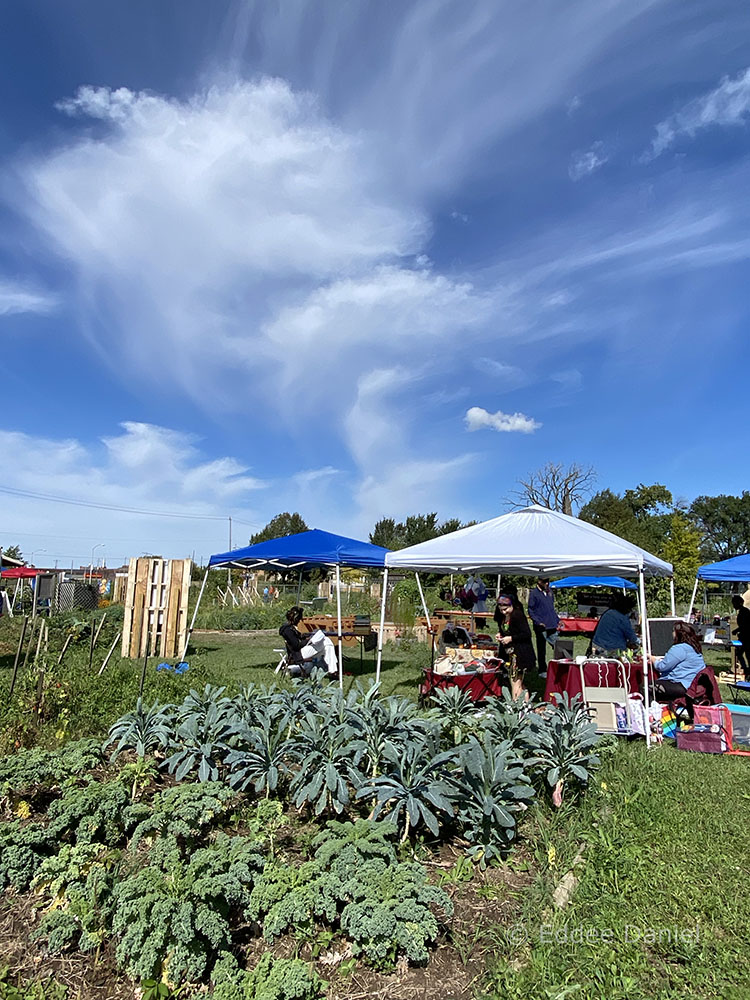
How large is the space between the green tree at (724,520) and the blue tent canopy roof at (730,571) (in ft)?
205

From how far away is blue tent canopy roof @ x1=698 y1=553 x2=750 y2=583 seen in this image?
10.9 m

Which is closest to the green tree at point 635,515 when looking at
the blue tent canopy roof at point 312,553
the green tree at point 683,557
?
the green tree at point 683,557

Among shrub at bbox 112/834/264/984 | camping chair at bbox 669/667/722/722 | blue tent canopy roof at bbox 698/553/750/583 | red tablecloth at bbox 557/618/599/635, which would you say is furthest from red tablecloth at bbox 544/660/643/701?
red tablecloth at bbox 557/618/599/635

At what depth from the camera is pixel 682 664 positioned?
6766mm

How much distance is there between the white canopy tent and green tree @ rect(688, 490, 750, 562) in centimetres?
6789

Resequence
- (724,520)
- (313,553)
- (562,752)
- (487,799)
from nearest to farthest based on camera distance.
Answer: (487,799) → (562,752) → (313,553) → (724,520)

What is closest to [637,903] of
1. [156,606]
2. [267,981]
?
[267,981]

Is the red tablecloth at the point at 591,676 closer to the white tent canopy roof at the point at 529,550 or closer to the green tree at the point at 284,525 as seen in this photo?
the white tent canopy roof at the point at 529,550

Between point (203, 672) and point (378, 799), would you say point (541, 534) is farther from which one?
point (378, 799)

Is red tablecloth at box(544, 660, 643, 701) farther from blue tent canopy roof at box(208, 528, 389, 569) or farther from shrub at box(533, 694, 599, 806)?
blue tent canopy roof at box(208, 528, 389, 569)

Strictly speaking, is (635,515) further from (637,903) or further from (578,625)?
(637,903)

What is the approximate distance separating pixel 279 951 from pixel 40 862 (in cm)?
118

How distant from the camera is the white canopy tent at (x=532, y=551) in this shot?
670 cm

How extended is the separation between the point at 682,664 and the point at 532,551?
1963 mm
